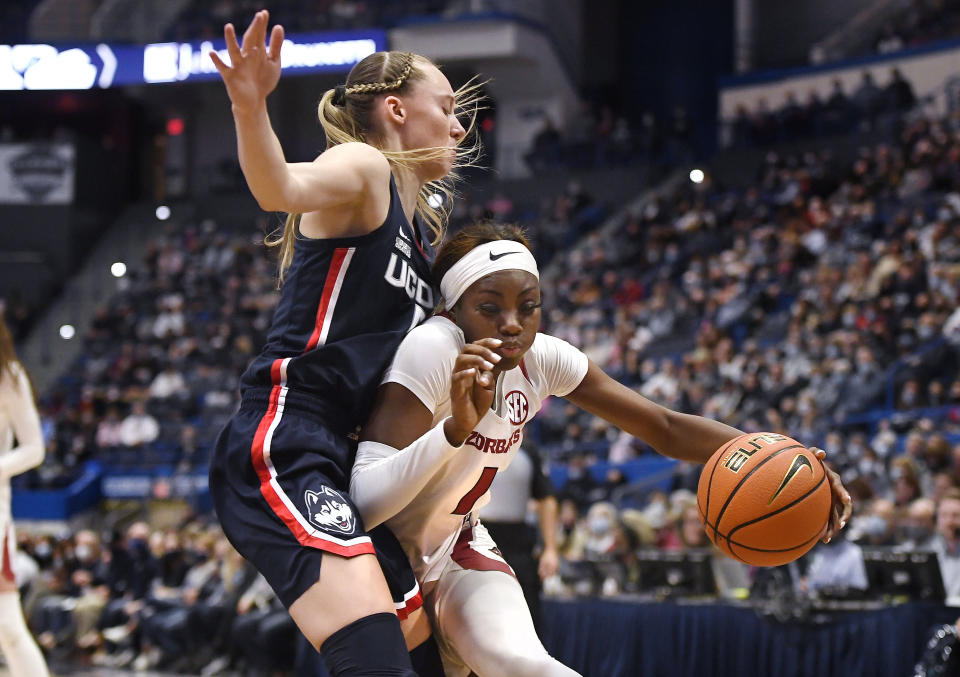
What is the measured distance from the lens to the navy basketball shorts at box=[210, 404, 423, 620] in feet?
8.32

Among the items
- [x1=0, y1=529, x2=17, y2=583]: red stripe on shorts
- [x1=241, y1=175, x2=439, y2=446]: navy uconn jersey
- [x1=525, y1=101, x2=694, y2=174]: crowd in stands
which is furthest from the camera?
[x1=525, y1=101, x2=694, y2=174]: crowd in stands

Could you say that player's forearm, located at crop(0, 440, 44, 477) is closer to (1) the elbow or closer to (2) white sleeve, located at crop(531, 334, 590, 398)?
(2) white sleeve, located at crop(531, 334, 590, 398)

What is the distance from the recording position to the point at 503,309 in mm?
2777

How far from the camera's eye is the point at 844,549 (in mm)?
7016

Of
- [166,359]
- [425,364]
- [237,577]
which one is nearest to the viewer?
[425,364]

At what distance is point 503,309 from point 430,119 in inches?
22.3

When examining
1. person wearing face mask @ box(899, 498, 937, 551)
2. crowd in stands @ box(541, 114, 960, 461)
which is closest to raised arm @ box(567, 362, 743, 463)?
person wearing face mask @ box(899, 498, 937, 551)

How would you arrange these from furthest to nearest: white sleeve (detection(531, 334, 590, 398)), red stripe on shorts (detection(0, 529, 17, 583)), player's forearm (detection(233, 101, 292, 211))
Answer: red stripe on shorts (detection(0, 529, 17, 583))
white sleeve (detection(531, 334, 590, 398))
player's forearm (detection(233, 101, 292, 211))

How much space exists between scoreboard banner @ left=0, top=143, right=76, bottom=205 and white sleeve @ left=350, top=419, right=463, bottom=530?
23.3 meters

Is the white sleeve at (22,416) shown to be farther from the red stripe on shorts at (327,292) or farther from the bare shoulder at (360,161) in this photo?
the bare shoulder at (360,161)

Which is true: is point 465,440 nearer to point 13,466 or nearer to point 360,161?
point 360,161

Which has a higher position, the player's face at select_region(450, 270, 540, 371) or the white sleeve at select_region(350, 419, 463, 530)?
the player's face at select_region(450, 270, 540, 371)

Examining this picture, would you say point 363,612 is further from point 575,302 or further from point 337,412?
point 575,302

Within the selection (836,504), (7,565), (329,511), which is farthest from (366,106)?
(7,565)
